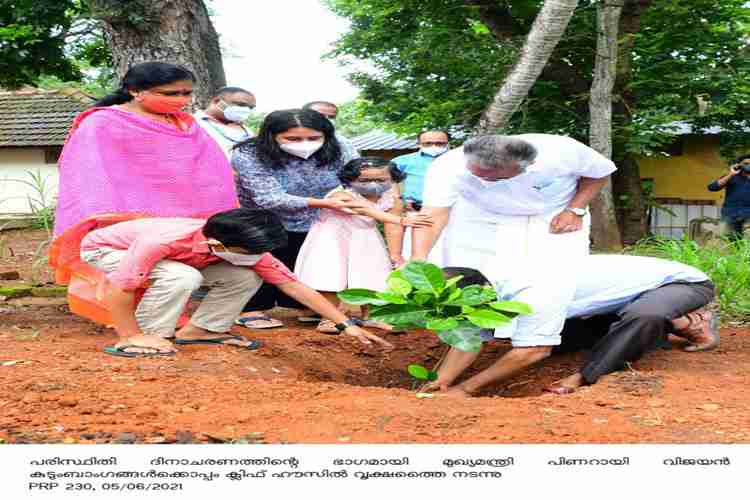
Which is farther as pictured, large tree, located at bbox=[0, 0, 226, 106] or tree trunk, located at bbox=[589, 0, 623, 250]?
tree trunk, located at bbox=[589, 0, 623, 250]

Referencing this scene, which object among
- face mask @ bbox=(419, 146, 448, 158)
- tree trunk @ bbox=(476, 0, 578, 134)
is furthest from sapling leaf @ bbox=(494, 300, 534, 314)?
tree trunk @ bbox=(476, 0, 578, 134)

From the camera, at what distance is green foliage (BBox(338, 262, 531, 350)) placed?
3736mm

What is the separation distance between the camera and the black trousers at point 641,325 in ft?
13.6

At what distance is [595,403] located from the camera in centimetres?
350

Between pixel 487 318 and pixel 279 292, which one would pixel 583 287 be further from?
pixel 279 292

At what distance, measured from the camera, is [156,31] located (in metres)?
6.34

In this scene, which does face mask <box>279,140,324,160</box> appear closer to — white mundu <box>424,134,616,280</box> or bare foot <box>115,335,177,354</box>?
white mundu <box>424,134,616,280</box>

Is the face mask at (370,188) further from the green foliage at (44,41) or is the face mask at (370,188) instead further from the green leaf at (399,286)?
the green foliage at (44,41)

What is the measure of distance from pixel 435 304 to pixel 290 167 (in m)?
1.72

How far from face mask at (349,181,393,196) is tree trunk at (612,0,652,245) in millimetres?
6412

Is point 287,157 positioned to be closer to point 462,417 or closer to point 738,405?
point 462,417

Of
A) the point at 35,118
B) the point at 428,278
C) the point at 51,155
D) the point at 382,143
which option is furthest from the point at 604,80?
the point at 35,118

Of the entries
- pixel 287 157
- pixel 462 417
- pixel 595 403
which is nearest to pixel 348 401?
pixel 462 417

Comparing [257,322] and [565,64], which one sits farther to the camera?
[565,64]
